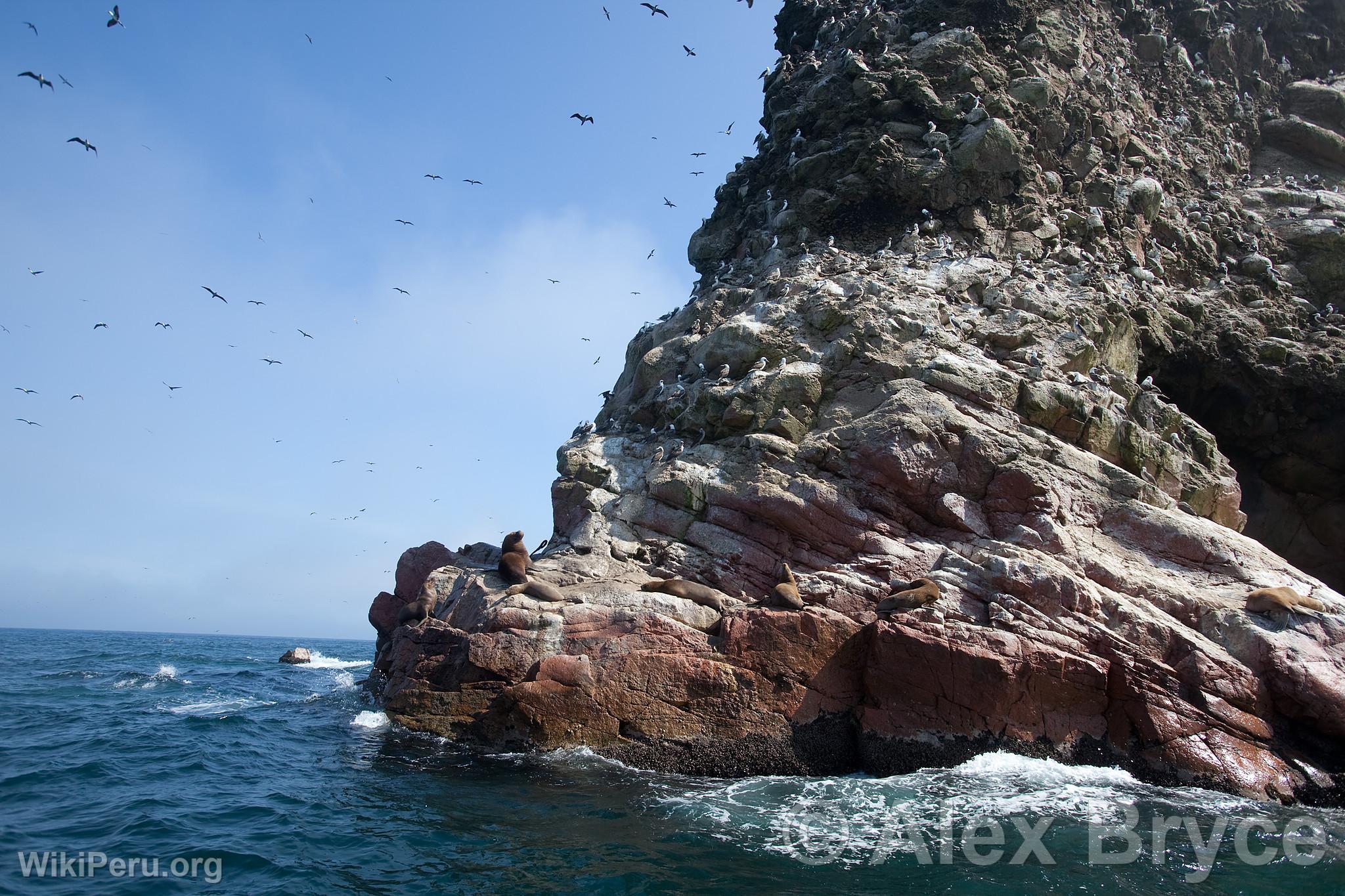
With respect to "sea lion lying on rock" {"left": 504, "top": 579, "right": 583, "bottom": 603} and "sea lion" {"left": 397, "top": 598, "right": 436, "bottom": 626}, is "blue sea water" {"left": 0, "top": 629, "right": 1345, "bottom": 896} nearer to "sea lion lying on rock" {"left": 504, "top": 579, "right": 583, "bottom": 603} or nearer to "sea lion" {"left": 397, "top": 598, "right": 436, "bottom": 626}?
"sea lion lying on rock" {"left": 504, "top": 579, "right": 583, "bottom": 603}

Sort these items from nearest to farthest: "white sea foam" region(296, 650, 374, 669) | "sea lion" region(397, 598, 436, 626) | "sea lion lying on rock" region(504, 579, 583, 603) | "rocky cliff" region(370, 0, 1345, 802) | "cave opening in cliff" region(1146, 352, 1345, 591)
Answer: "rocky cliff" region(370, 0, 1345, 802)
"sea lion lying on rock" region(504, 579, 583, 603)
"sea lion" region(397, 598, 436, 626)
"cave opening in cliff" region(1146, 352, 1345, 591)
"white sea foam" region(296, 650, 374, 669)

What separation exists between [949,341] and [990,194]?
26.5ft

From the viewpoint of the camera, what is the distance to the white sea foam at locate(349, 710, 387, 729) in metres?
16.4

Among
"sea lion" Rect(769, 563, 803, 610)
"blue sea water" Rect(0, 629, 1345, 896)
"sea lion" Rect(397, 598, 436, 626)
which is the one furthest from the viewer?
"sea lion" Rect(397, 598, 436, 626)

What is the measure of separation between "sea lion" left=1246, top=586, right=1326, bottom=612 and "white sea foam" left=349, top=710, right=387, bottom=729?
16531 millimetres

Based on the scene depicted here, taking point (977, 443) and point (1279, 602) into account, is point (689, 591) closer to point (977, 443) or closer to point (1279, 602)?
point (977, 443)

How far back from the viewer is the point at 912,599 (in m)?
13.5

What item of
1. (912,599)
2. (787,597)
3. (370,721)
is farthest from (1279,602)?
(370,721)

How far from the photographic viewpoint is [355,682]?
2869 centimetres

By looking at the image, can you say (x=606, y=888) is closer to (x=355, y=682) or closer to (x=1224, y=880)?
(x=1224, y=880)

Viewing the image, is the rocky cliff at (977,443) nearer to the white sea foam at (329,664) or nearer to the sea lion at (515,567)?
the sea lion at (515,567)

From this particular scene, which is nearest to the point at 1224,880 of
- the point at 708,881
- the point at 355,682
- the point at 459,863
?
the point at 708,881

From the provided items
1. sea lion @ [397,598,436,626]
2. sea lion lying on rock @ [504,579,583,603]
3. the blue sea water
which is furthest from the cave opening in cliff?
sea lion @ [397,598,436,626]

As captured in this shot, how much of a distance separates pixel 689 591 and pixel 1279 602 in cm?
1026
